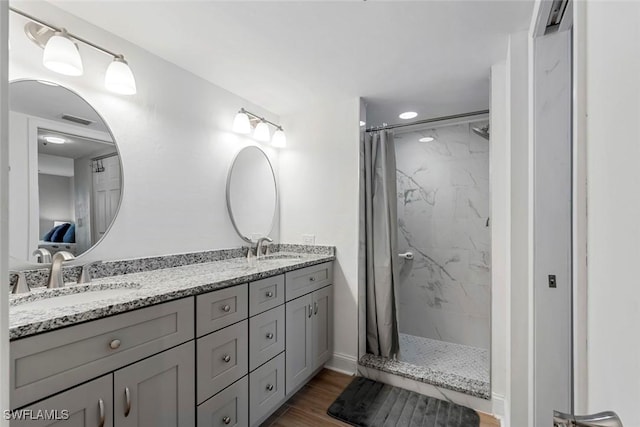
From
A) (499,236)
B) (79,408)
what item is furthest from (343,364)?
(79,408)

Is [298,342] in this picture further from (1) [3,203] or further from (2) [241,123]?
(1) [3,203]

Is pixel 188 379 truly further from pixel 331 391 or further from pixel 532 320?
pixel 532 320

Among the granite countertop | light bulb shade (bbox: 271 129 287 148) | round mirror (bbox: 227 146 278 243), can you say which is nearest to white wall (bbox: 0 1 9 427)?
the granite countertop

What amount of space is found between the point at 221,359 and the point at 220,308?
26 cm

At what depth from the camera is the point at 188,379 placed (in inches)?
50.8

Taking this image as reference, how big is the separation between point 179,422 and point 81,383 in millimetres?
480

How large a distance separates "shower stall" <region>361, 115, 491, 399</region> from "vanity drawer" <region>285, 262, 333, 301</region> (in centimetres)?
94

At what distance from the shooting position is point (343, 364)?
239cm

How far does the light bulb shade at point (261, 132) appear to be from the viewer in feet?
8.07

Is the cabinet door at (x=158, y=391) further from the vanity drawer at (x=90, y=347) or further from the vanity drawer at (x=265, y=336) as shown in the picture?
the vanity drawer at (x=265, y=336)

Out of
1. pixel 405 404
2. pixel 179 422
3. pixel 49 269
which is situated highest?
pixel 49 269

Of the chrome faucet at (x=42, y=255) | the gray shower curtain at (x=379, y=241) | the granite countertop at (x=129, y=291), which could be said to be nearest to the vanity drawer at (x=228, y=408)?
the granite countertop at (x=129, y=291)
